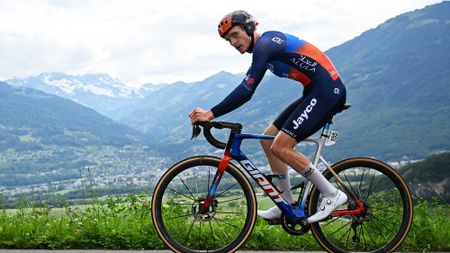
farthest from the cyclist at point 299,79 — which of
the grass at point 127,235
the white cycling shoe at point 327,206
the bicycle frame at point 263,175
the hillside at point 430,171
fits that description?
the hillside at point 430,171

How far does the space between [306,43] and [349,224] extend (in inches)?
76.5

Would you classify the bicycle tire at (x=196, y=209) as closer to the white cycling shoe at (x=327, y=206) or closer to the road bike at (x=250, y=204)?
the road bike at (x=250, y=204)

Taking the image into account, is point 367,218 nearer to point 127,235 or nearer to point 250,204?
point 250,204

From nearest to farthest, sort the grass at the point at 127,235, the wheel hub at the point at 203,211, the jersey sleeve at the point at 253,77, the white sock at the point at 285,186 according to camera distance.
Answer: the jersey sleeve at the point at 253,77
the wheel hub at the point at 203,211
the white sock at the point at 285,186
the grass at the point at 127,235

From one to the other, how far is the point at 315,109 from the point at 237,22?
113 cm

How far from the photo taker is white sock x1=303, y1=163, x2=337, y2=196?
5.46m

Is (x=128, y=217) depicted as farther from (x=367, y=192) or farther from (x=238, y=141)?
(x=367, y=192)

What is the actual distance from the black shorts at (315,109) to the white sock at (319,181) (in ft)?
1.10

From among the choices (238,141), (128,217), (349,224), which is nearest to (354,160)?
(349,224)

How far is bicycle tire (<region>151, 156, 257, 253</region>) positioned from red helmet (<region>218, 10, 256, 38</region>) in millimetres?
1271

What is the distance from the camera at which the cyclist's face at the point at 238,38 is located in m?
5.34

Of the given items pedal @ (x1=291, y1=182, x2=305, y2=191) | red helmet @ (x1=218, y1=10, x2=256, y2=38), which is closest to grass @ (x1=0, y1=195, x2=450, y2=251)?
pedal @ (x1=291, y1=182, x2=305, y2=191)

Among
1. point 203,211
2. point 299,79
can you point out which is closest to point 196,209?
point 203,211

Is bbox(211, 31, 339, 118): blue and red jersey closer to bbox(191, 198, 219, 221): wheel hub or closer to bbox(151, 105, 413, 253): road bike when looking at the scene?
bbox(151, 105, 413, 253): road bike
